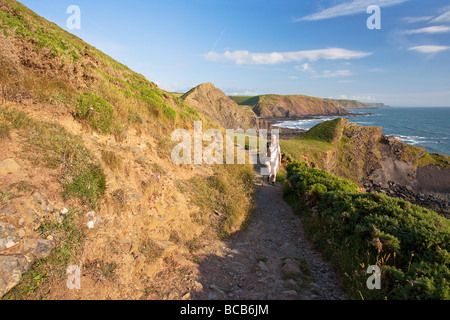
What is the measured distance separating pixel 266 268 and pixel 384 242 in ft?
8.27

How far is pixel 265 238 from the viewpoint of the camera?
23.4 feet

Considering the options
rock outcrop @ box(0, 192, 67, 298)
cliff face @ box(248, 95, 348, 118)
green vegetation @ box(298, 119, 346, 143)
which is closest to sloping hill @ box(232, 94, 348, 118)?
cliff face @ box(248, 95, 348, 118)

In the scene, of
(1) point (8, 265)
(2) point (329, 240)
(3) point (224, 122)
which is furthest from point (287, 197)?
(3) point (224, 122)

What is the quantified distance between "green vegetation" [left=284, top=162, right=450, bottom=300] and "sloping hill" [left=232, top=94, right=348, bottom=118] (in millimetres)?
115722

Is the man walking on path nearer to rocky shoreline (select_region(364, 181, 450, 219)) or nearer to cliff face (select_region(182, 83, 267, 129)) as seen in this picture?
rocky shoreline (select_region(364, 181, 450, 219))

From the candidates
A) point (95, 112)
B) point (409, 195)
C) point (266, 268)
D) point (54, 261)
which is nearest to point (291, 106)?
point (409, 195)

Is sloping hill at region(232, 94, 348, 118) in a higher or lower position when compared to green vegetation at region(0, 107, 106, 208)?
higher

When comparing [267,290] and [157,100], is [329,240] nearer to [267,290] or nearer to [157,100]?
[267,290]

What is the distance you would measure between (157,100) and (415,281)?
10950mm

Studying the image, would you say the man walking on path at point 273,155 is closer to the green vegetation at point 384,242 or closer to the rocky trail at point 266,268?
the green vegetation at point 384,242

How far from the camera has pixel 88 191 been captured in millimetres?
4562

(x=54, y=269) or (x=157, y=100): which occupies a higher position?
(x=157, y=100)

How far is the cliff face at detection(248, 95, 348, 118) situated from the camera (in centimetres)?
12306

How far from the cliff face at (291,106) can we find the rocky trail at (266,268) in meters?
116
